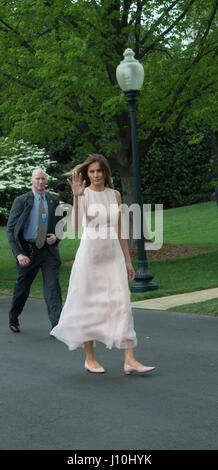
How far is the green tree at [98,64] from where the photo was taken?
52.7 feet

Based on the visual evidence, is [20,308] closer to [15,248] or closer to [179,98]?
[15,248]

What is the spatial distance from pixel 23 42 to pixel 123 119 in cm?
325

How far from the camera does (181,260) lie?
17547 millimetres

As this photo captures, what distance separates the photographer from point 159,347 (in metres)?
7.84

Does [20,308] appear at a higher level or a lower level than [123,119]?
lower

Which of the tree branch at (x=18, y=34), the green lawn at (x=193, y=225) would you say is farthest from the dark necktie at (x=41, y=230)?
the green lawn at (x=193, y=225)

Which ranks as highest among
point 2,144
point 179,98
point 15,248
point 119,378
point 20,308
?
point 179,98

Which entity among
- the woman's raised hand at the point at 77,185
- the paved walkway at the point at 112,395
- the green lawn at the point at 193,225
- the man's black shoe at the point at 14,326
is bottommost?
the paved walkway at the point at 112,395

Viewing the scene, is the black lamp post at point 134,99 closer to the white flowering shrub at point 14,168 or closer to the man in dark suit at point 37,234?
the white flowering shrub at point 14,168

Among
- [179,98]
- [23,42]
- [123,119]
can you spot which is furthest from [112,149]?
[23,42]

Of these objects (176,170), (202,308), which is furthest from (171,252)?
(176,170)

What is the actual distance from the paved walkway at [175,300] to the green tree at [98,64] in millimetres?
5248

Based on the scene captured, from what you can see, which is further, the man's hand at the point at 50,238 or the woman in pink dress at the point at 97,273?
the man's hand at the point at 50,238

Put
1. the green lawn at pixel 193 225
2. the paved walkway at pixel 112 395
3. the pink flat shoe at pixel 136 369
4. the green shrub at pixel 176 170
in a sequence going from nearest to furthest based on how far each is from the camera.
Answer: the paved walkway at pixel 112 395
the pink flat shoe at pixel 136 369
the green lawn at pixel 193 225
the green shrub at pixel 176 170
